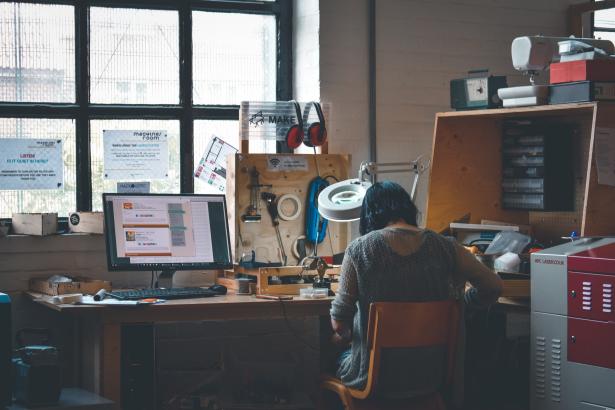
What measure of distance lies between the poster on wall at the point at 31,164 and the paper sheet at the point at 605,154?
2399 millimetres

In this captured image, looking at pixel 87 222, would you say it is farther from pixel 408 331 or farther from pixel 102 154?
pixel 408 331

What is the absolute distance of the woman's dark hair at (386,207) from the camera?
11.6 feet

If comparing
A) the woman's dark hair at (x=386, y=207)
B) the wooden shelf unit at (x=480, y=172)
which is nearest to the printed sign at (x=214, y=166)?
the wooden shelf unit at (x=480, y=172)

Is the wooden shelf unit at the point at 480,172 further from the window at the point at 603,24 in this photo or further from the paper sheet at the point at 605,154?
the window at the point at 603,24

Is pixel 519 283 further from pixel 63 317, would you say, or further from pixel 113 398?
pixel 63 317

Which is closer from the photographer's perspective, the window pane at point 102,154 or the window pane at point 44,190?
the window pane at point 44,190

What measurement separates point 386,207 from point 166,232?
1090 mm

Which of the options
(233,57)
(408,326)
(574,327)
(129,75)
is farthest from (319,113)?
(574,327)

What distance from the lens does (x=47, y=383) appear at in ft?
11.6

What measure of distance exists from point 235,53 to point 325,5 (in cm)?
52

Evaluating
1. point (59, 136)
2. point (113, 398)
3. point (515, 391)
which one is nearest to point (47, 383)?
point (113, 398)

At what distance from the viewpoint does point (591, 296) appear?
11.2 feet

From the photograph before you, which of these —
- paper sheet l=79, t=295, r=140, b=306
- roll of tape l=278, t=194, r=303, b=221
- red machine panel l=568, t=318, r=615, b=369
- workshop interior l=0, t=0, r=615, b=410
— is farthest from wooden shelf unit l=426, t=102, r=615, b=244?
paper sheet l=79, t=295, r=140, b=306

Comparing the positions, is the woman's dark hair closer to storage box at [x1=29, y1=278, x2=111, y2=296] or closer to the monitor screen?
the monitor screen
